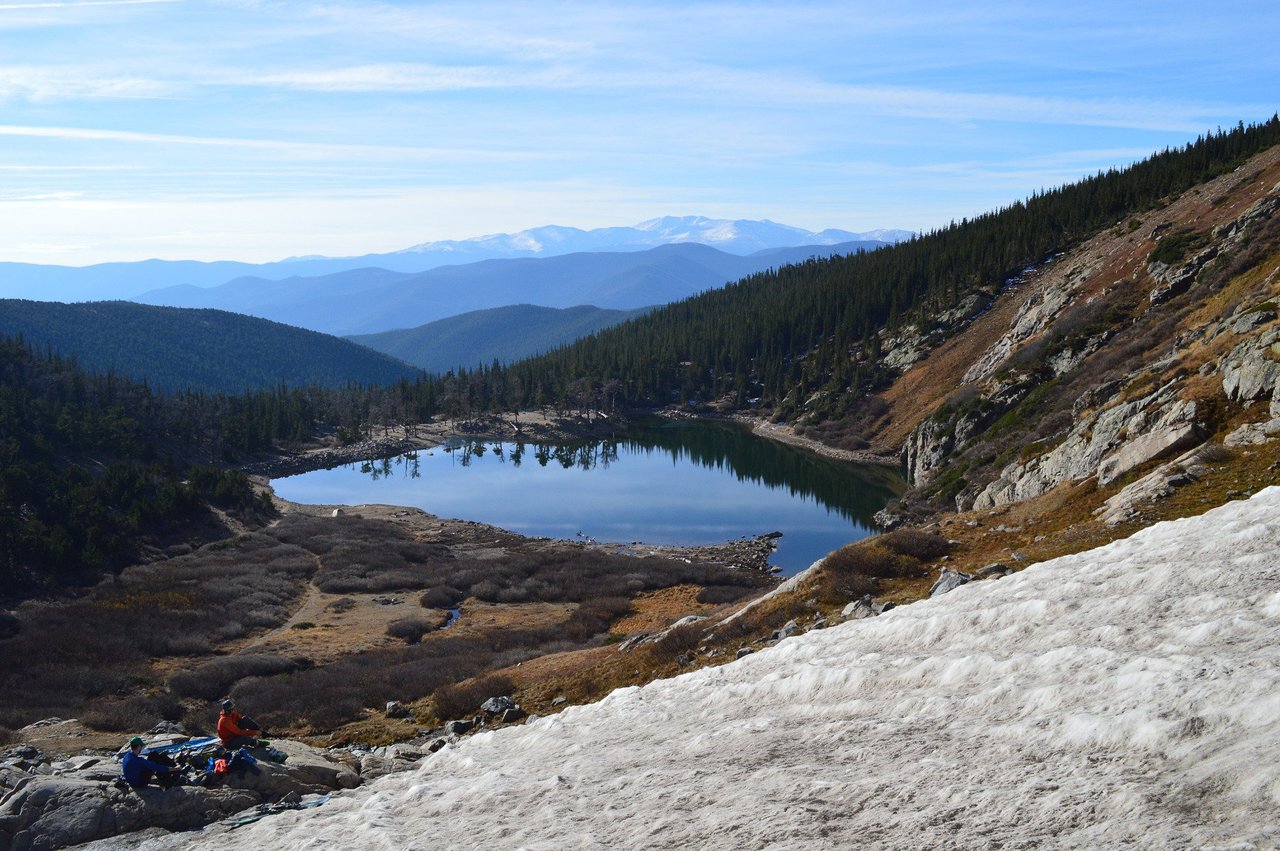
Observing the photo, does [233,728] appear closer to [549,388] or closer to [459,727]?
[459,727]

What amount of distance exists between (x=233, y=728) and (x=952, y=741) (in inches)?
591

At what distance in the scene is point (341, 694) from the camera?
101 ft

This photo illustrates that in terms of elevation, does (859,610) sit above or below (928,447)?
above

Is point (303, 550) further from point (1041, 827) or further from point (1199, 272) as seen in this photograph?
point (1199, 272)

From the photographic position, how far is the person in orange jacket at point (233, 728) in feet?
60.4

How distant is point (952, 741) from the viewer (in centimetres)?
1149

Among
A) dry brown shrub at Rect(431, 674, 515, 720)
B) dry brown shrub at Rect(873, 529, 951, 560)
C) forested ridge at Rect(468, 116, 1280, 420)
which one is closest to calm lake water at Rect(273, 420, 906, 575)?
forested ridge at Rect(468, 116, 1280, 420)

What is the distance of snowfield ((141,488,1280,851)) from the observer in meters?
8.98

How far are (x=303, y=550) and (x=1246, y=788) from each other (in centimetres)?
6773

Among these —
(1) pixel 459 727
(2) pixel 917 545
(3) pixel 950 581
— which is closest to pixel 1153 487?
(2) pixel 917 545

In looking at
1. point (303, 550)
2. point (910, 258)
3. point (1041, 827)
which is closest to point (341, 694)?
point (1041, 827)

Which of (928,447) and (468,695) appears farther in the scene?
(928,447)

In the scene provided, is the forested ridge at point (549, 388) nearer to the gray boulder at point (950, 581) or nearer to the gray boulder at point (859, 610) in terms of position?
the gray boulder at point (859, 610)

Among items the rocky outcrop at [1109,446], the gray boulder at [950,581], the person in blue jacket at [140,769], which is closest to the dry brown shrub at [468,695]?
the person in blue jacket at [140,769]
